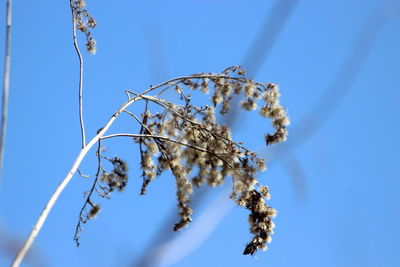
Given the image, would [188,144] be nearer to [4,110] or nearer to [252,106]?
[252,106]

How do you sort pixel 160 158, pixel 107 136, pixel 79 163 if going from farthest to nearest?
pixel 160 158
pixel 107 136
pixel 79 163

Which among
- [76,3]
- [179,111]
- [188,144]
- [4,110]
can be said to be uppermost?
[76,3]

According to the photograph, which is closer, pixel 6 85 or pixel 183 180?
pixel 6 85

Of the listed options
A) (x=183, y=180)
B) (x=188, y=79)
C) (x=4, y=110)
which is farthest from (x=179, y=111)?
(x=4, y=110)

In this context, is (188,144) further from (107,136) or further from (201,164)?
(107,136)

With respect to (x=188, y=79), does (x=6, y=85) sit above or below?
below

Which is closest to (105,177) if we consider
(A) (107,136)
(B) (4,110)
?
(A) (107,136)

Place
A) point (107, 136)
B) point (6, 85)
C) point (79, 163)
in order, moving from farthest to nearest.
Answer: point (107, 136), point (79, 163), point (6, 85)

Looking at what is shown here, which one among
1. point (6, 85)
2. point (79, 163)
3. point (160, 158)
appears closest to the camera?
point (6, 85)

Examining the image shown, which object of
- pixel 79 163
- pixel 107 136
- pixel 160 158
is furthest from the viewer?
pixel 160 158
